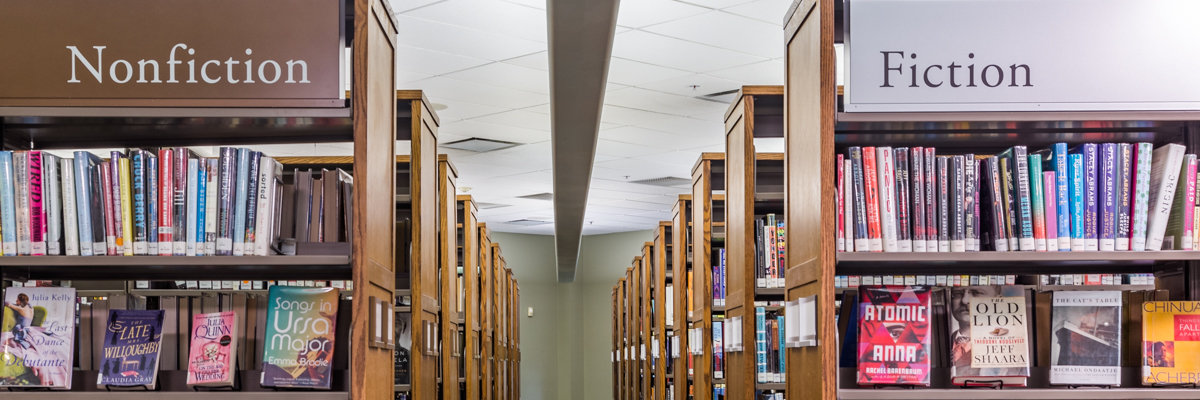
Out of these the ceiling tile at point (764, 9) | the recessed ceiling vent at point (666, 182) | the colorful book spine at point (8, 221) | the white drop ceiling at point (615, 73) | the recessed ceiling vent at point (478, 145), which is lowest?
the colorful book spine at point (8, 221)

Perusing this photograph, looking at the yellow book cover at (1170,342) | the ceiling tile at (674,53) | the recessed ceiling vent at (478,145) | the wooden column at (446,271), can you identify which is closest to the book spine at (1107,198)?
the yellow book cover at (1170,342)

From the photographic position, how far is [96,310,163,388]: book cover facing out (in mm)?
2045

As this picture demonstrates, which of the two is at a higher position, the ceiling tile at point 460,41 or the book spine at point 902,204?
the ceiling tile at point 460,41

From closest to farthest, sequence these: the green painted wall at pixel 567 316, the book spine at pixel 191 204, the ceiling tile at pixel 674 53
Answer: the book spine at pixel 191 204
the ceiling tile at pixel 674 53
the green painted wall at pixel 567 316

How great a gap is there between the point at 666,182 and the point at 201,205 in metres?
8.45

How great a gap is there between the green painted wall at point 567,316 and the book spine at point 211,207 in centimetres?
1341

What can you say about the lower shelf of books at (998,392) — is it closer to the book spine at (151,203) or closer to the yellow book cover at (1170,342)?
the yellow book cover at (1170,342)

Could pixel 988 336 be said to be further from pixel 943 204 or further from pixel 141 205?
pixel 141 205

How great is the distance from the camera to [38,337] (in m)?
2.05

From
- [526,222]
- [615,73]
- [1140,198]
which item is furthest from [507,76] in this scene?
[526,222]

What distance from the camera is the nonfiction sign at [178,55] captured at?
204 centimetres

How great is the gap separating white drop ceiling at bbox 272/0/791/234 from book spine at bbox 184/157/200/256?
2890mm

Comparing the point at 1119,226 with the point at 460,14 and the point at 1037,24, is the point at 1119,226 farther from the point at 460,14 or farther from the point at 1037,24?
the point at 460,14

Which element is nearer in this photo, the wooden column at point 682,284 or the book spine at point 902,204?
the book spine at point 902,204
